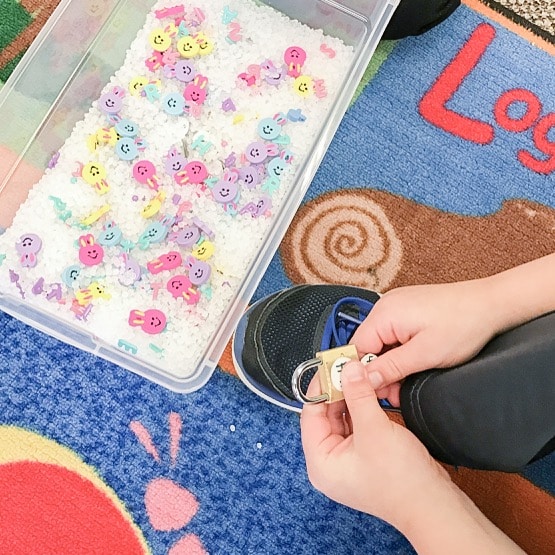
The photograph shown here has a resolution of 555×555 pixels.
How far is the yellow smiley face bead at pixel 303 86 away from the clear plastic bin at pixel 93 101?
0.13ft

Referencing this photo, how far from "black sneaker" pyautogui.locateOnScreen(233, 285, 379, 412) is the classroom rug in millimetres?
39

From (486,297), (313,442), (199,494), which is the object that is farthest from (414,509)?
(199,494)

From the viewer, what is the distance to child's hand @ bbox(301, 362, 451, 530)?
1.99 ft

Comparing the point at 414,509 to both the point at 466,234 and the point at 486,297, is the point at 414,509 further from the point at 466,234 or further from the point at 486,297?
the point at 466,234

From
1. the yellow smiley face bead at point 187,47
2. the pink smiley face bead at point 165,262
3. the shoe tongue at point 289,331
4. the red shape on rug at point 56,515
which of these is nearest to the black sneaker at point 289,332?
the shoe tongue at point 289,331

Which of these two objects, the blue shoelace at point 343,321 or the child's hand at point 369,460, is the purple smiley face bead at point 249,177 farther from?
the child's hand at point 369,460

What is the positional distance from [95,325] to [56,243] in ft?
0.38

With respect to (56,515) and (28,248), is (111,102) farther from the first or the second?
(56,515)

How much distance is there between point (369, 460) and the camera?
61cm

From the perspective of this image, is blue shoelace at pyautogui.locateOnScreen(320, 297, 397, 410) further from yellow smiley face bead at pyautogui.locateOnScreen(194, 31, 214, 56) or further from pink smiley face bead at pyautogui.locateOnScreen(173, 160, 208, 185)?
yellow smiley face bead at pyautogui.locateOnScreen(194, 31, 214, 56)

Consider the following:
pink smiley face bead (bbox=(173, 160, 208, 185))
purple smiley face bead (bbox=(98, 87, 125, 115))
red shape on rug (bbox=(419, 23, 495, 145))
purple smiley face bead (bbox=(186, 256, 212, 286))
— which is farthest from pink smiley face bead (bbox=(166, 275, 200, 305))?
red shape on rug (bbox=(419, 23, 495, 145))

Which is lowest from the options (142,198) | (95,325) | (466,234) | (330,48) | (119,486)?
(119,486)

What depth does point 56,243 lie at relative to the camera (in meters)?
0.88

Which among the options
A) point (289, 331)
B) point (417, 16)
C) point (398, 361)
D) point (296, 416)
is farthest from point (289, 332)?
point (417, 16)
